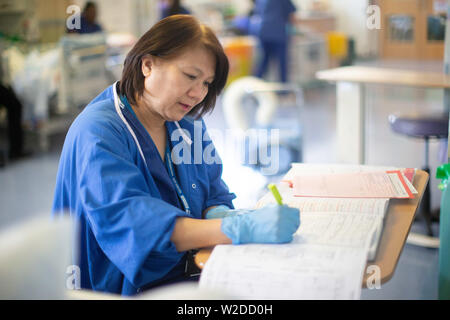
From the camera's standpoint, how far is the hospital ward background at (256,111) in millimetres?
1672

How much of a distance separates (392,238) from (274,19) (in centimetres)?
542

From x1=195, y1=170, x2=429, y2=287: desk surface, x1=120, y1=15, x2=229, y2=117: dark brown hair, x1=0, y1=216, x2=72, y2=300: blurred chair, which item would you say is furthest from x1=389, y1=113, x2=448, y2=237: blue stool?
x1=0, y1=216, x2=72, y2=300: blurred chair

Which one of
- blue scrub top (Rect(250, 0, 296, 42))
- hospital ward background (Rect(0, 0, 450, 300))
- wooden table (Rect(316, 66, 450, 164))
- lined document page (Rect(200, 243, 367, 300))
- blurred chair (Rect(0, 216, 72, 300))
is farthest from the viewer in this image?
blue scrub top (Rect(250, 0, 296, 42))

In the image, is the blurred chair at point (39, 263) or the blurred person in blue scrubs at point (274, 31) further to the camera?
the blurred person in blue scrubs at point (274, 31)

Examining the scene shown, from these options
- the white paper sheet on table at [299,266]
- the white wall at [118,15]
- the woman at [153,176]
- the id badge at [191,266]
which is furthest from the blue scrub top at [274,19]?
the white paper sheet on table at [299,266]

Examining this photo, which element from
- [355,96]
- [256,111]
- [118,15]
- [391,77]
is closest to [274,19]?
[256,111]

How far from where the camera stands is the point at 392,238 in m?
1.16

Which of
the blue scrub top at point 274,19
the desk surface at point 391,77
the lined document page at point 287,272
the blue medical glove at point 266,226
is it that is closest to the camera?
the lined document page at point 287,272

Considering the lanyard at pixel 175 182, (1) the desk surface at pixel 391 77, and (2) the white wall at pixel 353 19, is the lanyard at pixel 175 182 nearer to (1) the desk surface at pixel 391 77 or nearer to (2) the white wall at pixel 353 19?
(1) the desk surface at pixel 391 77

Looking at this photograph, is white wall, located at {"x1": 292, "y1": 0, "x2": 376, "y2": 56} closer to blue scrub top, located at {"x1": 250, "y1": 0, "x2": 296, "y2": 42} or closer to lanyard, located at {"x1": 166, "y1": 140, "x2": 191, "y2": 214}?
blue scrub top, located at {"x1": 250, "y1": 0, "x2": 296, "y2": 42}

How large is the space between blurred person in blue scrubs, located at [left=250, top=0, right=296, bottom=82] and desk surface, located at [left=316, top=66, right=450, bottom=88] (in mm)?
3180

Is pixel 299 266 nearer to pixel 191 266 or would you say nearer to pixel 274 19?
pixel 191 266

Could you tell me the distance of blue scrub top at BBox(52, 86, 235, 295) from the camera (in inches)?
43.6

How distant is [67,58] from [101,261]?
3668mm
